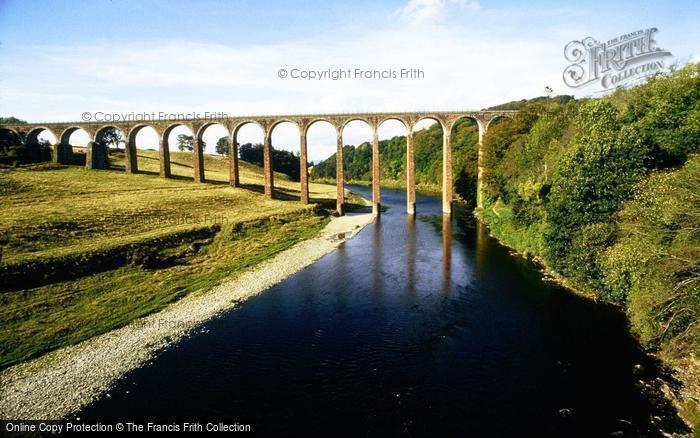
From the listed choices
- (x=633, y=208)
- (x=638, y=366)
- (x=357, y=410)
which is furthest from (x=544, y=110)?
(x=357, y=410)

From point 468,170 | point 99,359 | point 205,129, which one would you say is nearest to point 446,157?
point 468,170

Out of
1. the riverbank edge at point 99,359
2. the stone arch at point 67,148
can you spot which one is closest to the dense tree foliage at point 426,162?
the riverbank edge at point 99,359

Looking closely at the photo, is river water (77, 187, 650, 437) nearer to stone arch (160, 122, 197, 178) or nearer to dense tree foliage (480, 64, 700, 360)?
dense tree foliage (480, 64, 700, 360)

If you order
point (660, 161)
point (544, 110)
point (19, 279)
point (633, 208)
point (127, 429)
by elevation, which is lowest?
point (127, 429)

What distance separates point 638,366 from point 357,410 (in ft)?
39.4

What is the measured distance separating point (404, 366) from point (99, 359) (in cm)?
1377

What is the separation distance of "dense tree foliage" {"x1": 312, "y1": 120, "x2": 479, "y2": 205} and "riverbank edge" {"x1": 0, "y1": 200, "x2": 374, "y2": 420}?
44.8m

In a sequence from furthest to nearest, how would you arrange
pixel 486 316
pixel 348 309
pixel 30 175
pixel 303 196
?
1. pixel 303 196
2. pixel 30 175
3. pixel 348 309
4. pixel 486 316

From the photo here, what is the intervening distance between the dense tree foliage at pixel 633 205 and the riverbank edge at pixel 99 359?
20.7m

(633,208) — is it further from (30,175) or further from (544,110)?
(30,175)

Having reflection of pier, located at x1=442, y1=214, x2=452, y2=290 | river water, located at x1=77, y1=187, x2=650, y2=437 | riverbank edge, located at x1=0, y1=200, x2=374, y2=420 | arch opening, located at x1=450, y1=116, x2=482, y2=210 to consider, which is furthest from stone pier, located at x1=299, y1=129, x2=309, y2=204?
river water, located at x1=77, y1=187, x2=650, y2=437

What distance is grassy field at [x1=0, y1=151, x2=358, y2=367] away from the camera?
69.5 ft

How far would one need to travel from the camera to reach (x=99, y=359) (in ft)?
57.9

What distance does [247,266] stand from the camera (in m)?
31.8
